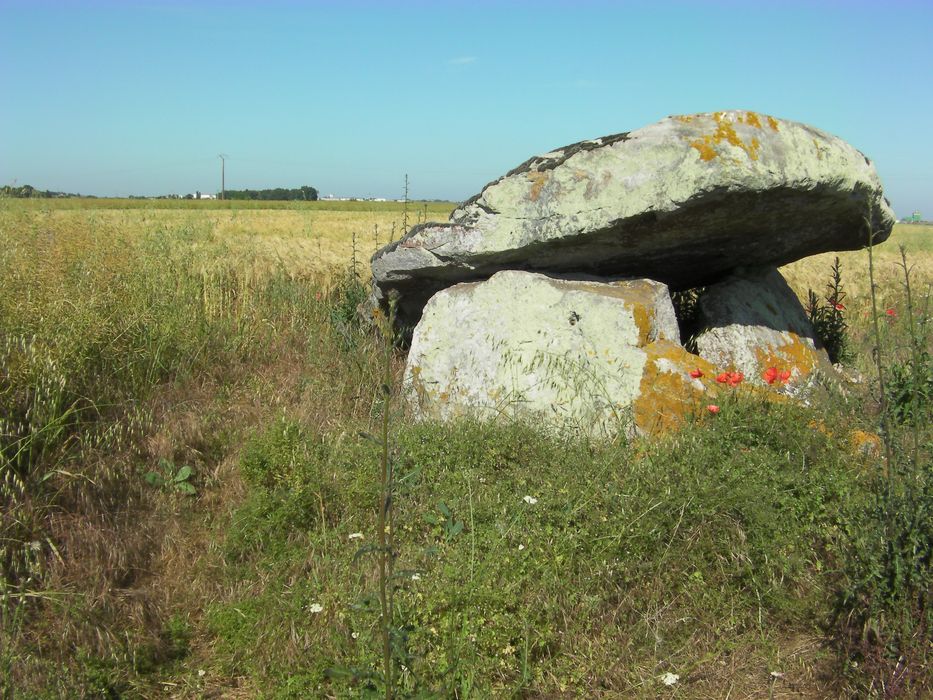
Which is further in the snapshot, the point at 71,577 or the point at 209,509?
the point at 209,509

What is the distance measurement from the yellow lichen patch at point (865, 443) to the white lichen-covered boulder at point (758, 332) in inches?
37.5

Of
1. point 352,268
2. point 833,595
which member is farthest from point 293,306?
point 833,595

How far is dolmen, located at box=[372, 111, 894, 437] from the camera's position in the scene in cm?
535

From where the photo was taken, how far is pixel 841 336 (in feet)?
24.6

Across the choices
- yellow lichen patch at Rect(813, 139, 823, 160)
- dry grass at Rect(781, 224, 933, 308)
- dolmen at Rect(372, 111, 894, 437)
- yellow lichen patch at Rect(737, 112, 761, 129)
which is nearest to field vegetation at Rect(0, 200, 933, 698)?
dolmen at Rect(372, 111, 894, 437)

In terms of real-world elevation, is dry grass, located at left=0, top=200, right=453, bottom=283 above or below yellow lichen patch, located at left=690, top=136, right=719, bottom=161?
below

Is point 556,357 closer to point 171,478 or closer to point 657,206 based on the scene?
point 657,206

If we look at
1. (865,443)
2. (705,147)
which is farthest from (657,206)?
(865,443)

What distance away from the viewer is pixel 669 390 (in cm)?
527

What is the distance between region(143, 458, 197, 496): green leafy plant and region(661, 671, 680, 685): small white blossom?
278 centimetres

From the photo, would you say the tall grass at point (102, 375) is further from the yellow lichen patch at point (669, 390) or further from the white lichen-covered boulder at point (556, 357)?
the yellow lichen patch at point (669, 390)

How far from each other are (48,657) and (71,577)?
47cm

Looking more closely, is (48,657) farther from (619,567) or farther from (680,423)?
A: (680,423)

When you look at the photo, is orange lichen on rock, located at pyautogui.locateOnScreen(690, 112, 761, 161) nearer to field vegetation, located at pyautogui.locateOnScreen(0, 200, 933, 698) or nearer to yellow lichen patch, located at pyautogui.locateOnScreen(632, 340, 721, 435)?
yellow lichen patch, located at pyautogui.locateOnScreen(632, 340, 721, 435)
